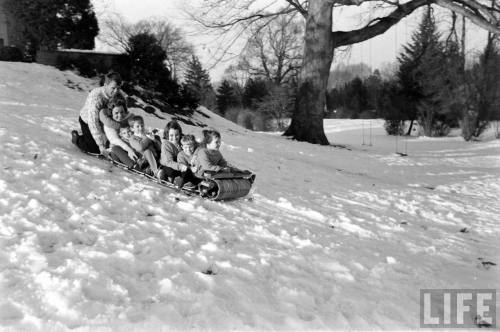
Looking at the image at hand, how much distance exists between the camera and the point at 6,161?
589cm

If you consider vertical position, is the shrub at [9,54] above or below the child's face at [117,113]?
above

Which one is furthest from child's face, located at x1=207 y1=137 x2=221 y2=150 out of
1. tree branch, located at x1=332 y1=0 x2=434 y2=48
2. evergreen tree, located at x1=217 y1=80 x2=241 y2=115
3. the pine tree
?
evergreen tree, located at x1=217 y1=80 x2=241 y2=115

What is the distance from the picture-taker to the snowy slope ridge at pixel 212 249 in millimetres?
3453

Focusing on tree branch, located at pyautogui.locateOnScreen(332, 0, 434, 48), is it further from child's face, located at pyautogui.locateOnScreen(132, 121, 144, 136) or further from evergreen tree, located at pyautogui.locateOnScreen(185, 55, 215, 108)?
evergreen tree, located at pyautogui.locateOnScreen(185, 55, 215, 108)

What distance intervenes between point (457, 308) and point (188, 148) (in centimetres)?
425

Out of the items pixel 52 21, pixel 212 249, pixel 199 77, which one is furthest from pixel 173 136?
pixel 199 77

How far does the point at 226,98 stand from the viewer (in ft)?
182

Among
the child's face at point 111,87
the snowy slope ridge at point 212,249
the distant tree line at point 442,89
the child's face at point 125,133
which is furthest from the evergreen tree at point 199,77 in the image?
the child's face at point 125,133

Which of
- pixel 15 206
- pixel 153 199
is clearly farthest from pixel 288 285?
pixel 15 206

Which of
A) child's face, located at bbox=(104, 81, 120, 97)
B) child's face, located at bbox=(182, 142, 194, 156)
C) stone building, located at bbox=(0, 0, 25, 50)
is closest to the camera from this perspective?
child's face, located at bbox=(182, 142, 194, 156)

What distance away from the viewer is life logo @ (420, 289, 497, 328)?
3.83 metres

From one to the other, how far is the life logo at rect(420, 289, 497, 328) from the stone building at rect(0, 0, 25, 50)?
57.9 ft

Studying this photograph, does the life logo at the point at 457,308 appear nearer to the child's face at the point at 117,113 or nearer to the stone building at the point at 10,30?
the child's face at the point at 117,113

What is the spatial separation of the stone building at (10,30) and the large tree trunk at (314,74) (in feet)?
36.2
